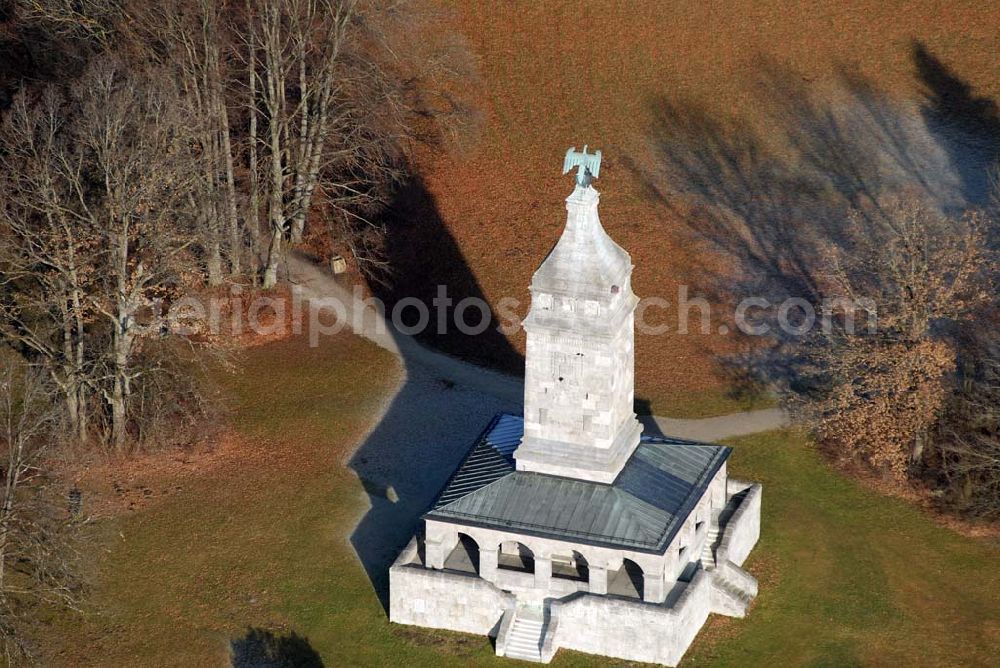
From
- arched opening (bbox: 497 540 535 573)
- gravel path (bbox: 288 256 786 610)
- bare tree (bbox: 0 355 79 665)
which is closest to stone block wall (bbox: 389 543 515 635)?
arched opening (bbox: 497 540 535 573)

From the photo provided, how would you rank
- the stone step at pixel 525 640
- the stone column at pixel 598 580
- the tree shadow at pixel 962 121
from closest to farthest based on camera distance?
the stone column at pixel 598 580 → the stone step at pixel 525 640 → the tree shadow at pixel 962 121

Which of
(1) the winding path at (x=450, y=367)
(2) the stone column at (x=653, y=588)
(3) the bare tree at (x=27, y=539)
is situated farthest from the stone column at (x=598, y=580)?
(3) the bare tree at (x=27, y=539)

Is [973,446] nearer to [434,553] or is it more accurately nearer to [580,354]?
[580,354]

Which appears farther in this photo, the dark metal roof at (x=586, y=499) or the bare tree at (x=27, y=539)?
the bare tree at (x=27, y=539)

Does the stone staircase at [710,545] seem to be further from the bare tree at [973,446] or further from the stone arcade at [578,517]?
the bare tree at [973,446]

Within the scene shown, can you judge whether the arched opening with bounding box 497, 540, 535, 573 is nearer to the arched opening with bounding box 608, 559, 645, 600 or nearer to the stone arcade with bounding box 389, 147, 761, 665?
the stone arcade with bounding box 389, 147, 761, 665

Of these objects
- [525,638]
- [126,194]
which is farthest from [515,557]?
[126,194]
